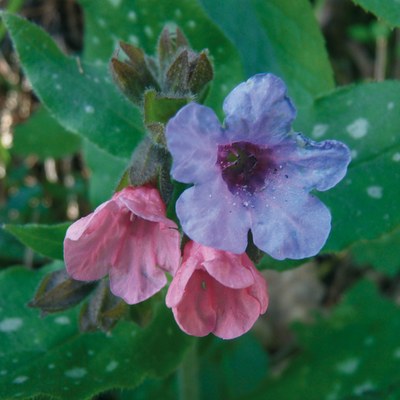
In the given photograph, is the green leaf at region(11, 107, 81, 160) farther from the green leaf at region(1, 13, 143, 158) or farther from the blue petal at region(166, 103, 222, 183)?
the blue petal at region(166, 103, 222, 183)

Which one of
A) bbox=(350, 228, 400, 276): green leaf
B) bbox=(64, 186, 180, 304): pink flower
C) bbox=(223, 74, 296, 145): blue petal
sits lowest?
bbox=(350, 228, 400, 276): green leaf

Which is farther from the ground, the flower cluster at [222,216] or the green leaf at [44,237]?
the flower cluster at [222,216]

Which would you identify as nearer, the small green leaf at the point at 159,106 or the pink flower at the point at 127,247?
the pink flower at the point at 127,247

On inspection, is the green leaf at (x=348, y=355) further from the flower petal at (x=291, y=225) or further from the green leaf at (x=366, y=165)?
the flower petal at (x=291, y=225)

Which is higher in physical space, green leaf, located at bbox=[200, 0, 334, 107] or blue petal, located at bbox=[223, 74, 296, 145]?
blue petal, located at bbox=[223, 74, 296, 145]

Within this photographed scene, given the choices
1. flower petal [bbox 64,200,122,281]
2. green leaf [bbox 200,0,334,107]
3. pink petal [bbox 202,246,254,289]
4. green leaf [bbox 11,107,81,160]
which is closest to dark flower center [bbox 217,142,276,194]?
pink petal [bbox 202,246,254,289]

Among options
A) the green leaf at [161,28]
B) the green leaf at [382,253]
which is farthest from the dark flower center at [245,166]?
the green leaf at [382,253]

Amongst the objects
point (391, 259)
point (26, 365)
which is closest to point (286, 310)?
point (391, 259)

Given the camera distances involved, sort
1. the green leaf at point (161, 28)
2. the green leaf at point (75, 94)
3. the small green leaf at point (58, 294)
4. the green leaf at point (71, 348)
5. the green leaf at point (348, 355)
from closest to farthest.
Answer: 1. the small green leaf at point (58, 294)
2. the green leaf at point (71, 348)
3. the green leaf at point (75, 94)
4. the green leaf at point (161, 28)
5. the green leaf at point (348, 355)

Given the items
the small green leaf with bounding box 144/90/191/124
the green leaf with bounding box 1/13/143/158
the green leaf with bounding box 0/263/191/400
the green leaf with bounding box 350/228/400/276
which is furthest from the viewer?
the green leaf with bounding box 350/228/400/276

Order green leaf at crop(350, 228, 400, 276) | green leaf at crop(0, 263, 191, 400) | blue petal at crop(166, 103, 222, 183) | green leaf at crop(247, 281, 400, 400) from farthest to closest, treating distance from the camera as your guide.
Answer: green leaf at crop(350, 228, 400, 276) → green leaf at crop(247, 281, 400, 400) → green leaf at crop(0, 263, 191, 400) → blue petal at crop(166, 103, 222, 183)
